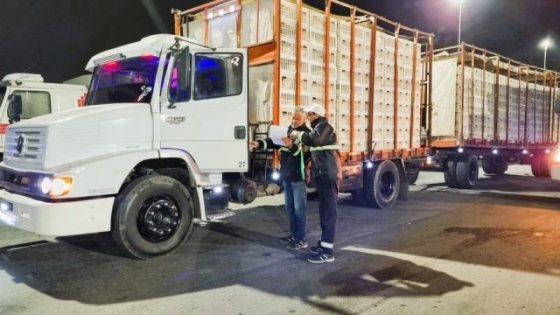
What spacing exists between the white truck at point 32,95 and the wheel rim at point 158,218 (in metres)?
5.33

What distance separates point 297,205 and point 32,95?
7419 mm

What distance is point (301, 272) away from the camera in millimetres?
4918

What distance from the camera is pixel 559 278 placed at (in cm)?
472

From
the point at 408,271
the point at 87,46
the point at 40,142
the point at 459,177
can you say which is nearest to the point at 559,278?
the point at 408,271

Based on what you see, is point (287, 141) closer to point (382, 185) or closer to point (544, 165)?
point (382, 185)

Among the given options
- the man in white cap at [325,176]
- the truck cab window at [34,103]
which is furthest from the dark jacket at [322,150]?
the truck cab window at [34,103]

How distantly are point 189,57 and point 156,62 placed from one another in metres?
0.45

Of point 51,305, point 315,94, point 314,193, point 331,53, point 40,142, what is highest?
point 331,53

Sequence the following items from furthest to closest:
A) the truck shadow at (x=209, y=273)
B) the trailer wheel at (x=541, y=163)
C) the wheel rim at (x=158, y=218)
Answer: the trailer wheel at (x=541, y=163)
the wheel rim at (x=158, y=218)
the truck shadow at (x=209, y=273)

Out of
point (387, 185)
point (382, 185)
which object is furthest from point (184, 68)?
point (387, 185)

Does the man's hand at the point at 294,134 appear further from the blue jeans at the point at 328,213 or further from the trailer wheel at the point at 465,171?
the trailer wheel at the point at 465,171

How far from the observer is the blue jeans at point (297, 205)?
224 inches

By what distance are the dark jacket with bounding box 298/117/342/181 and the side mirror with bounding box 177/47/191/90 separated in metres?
1.54

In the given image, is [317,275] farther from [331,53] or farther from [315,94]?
[331,53]
